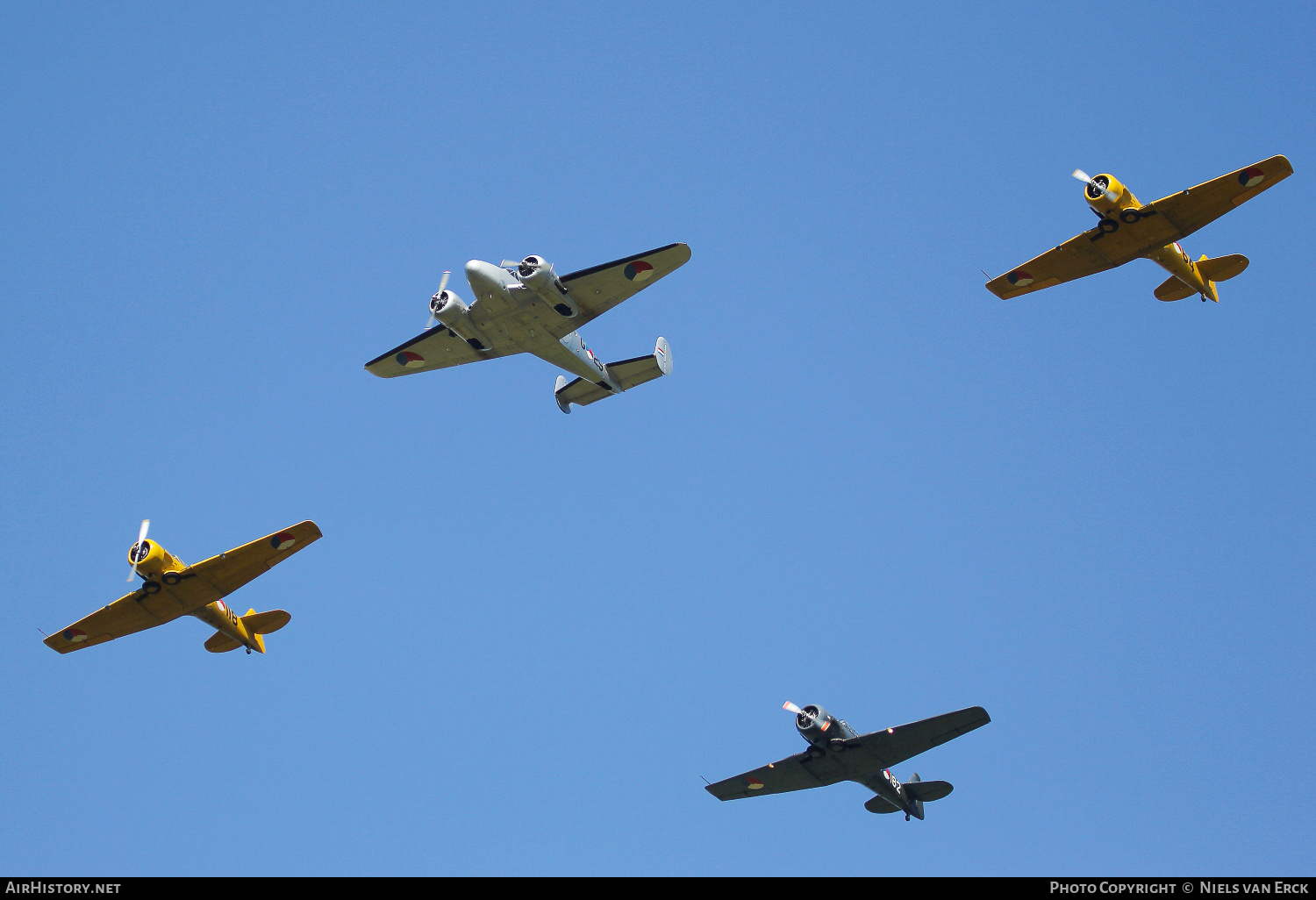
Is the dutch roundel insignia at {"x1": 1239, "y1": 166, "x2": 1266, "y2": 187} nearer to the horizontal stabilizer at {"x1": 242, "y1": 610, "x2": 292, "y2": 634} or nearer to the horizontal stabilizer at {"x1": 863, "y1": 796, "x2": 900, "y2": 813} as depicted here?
the horizontal stabilizer at {"x1": 863, "y1": 796, "x2": 900, "y2": 813}

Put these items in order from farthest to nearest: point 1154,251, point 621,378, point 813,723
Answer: point 621,378 < point 1154,251 < point 813,723

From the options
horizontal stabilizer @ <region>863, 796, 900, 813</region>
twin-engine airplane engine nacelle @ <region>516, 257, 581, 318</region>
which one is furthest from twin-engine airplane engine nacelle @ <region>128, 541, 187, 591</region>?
horizontal stabilizer @ <region>863, 796, 900, 813</region>

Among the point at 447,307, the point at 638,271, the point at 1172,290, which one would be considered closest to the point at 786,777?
the point at 638,271

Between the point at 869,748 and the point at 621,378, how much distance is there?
710 inches

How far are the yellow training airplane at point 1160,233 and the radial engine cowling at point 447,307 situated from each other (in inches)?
856

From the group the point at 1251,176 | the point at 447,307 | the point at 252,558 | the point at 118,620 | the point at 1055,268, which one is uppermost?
the point at 1055,268

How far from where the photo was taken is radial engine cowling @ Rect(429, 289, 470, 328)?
127 feet

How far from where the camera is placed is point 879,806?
133ft

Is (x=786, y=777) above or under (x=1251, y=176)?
under

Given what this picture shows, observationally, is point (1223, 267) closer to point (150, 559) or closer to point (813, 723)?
point (813, 723)

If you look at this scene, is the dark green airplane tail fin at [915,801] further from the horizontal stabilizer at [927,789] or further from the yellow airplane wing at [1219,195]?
the yellow airplane wing at [1219,195]

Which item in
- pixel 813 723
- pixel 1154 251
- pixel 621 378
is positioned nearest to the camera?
pixel 813 723

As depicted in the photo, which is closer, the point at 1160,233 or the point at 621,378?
the point at 1160,233
